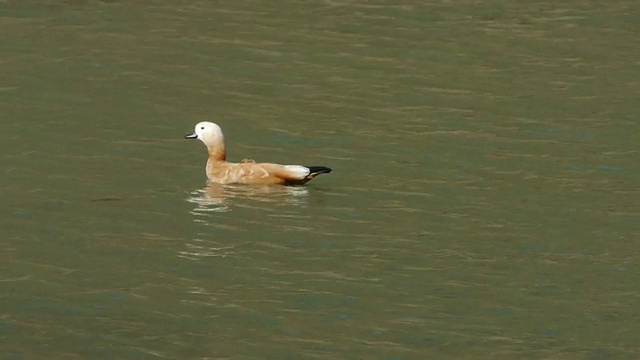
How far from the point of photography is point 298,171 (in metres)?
13.2

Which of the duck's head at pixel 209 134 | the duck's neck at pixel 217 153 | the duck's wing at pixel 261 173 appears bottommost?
the duck's wing at pixel 261 173

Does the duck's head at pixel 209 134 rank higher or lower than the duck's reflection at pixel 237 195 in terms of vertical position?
higher

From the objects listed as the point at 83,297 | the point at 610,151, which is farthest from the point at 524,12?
the point at 83,297

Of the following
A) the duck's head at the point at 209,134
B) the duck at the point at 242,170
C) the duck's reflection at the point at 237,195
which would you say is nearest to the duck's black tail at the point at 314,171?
the duck at the point at 242,170

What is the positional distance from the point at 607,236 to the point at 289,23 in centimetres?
927

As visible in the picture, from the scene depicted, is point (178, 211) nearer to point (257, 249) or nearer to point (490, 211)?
point (257, 249)

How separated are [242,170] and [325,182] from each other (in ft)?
2.41

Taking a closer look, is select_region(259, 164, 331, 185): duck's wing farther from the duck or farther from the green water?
the green water

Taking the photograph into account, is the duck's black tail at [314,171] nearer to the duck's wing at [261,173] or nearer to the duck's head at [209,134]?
the duck's wing at [261,173]

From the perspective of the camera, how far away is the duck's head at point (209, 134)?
1395cm

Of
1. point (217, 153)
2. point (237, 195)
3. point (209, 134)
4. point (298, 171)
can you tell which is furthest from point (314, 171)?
point (209, 134)

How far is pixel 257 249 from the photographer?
36.8 ft

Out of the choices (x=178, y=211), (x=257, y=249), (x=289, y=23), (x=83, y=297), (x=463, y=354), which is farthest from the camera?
(x=289, y=23)

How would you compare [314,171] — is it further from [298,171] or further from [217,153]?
[217,153]
